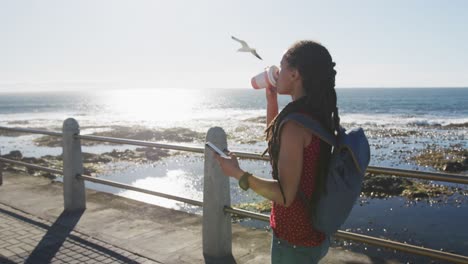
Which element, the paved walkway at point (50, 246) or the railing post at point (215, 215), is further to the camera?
the paved walkway at point (50, 246)

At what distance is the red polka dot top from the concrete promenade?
7.99 ft

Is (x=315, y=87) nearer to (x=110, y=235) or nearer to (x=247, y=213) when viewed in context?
(x=247, y=213)

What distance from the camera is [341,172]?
7.00 ft

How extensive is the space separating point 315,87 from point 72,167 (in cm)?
514

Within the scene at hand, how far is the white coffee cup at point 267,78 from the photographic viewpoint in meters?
2.47

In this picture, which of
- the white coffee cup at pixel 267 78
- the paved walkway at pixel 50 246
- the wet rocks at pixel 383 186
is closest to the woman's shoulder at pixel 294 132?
the white coffee cup at pixel 267 78

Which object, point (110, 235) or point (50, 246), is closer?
point (50, 246)

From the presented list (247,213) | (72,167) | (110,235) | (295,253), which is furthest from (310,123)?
(72,167)

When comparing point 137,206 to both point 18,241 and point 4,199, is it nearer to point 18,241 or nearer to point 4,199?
point 18,241

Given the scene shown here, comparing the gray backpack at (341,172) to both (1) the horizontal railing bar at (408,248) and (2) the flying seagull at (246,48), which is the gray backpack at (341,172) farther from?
(1) the horizontal railing bar at (408,248)

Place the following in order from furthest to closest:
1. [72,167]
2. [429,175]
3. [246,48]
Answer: [72,167]
[429,175]
[246,48]

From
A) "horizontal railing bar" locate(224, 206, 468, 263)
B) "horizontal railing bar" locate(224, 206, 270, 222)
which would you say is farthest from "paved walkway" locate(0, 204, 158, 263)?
"horizontal railing bar" locate(224, 206, 468, 263)

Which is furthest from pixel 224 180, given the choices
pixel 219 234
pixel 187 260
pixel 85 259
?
pixel 85 259

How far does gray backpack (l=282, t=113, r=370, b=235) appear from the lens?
2119 millimetres
